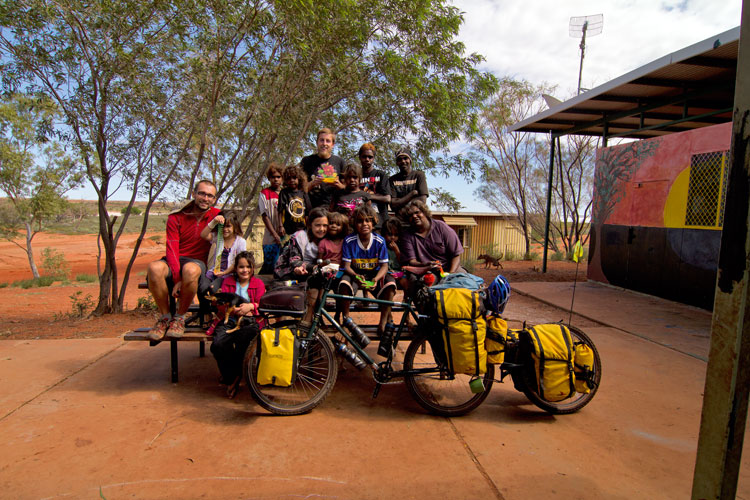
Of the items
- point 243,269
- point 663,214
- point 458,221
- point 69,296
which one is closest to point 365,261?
point 243,269

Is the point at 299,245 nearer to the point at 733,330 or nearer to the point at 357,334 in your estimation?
the point at 357,334

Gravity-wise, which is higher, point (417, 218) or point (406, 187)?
point (406, 187)

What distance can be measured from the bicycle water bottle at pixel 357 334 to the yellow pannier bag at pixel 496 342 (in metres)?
0.94

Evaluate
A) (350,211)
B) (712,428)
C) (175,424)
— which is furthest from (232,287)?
(712,428)

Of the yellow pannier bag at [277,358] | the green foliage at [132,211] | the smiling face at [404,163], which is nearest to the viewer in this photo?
the yellow pannier bag at [277,358]

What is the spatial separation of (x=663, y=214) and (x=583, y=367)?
19.6 ft

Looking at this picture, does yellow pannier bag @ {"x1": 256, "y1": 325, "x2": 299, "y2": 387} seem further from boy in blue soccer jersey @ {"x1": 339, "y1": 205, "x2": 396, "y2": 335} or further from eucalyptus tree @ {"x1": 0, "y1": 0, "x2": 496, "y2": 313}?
eucalyptus tree @ {"x1": 0, "y1": 0, "x2": 496, "y2": 313}

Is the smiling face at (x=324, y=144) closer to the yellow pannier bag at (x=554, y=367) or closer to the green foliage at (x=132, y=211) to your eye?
the yellow pannier bag at (x=554, y=367)

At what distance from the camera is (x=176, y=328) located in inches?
146

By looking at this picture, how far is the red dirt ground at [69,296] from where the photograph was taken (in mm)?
6988

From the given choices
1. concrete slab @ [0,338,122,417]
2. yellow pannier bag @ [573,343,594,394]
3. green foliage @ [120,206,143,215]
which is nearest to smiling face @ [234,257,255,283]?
concrete slab @ [0,338,122,417]

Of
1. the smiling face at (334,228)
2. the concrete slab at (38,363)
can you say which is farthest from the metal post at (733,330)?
the concrete slab at (38,363)

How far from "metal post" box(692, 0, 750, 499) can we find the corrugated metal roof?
5.70 metres

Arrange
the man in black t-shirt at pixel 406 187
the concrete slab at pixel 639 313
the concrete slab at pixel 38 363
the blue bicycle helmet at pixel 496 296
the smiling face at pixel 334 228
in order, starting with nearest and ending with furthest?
the blue bicycle helmet at pixel 496 296
the concrete slab at pixel 38 363
the smiling face at pixel 334 228
the man in black t-shirt at pixel 406 187
the concrete slab at pixel 639 313
